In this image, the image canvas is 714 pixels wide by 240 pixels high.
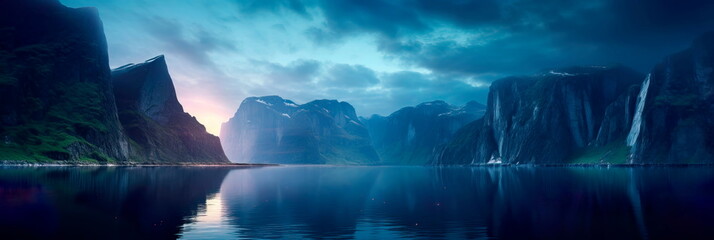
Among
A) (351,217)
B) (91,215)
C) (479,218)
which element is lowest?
(479,218)

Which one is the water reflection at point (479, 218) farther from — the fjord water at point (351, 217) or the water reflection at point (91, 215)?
the water reflection at point (91, 215)

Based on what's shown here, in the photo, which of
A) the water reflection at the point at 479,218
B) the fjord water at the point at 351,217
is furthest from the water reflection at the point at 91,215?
the water reflection at the point at 479,218

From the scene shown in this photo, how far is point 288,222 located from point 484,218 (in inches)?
662

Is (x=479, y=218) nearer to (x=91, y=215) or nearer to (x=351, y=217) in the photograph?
(x=351, y=217)

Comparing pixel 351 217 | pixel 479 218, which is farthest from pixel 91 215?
pixel 479 218

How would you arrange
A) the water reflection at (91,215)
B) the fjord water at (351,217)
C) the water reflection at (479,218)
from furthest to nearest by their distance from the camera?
the water reflection at (479,218)
the fjord water at (351,217)
the water reflection at (91,215)

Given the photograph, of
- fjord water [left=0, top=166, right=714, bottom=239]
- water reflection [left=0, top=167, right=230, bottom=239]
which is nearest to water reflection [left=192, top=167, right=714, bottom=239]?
fjord water [left=0, top=166, right=714, bottom=239]

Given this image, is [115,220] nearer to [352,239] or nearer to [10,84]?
[352,239]

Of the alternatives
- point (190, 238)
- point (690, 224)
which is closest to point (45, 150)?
point (190, 238)

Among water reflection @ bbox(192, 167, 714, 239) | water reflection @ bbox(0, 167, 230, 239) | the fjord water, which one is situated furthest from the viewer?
water reflection @ bbox(192, 167, 714, 239)

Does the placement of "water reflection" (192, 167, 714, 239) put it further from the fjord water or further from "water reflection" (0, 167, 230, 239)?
"water reflection" (0, 167, 230, 239)

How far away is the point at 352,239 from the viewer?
96.3ft

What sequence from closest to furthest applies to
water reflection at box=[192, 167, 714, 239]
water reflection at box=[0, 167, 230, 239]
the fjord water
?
water reflection at box=[0, 167, 230, 239] → the fjord water → water reflection at box=[192, 167, 714, 239]

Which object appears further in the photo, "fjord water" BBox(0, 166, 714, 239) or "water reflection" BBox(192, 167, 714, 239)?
"water reflection" BBox(192, 167, 714, 239)
